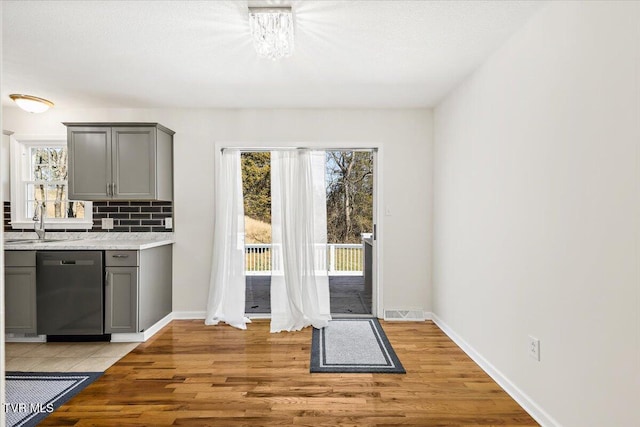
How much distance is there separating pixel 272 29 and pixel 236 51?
Result: 572 millimetres

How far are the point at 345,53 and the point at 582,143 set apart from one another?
1.69 m

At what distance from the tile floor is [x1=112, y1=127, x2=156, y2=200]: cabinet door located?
1.45 meters

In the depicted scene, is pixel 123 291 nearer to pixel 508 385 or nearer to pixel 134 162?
pixel 134 162

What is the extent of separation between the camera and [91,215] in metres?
4.22

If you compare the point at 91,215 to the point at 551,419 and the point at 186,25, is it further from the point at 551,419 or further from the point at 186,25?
the point at 551,419

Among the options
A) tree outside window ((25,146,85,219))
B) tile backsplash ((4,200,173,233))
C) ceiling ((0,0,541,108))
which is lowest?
tile backsplash ((4,200,173,233))

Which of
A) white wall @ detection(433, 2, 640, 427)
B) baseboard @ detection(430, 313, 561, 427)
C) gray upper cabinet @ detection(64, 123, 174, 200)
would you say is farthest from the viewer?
gray upper cabinet @ detection(64, 123, 174, 200)

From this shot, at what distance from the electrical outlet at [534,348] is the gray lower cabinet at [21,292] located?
13.4 ft

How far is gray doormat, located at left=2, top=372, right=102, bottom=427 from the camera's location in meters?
2.28

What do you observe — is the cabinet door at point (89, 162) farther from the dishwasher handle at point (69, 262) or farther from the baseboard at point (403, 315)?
the baseboard at point (403, 315)

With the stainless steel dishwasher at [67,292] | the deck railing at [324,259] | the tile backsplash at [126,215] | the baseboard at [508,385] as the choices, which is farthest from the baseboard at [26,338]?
the baseboard at [508,385]

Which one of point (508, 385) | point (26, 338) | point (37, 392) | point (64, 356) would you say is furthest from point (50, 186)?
point (508, 385)

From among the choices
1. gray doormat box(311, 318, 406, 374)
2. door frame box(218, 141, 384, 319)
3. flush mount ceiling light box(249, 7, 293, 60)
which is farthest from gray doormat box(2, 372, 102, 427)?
flush mount ceiling light box(249, 7, 293, 60)

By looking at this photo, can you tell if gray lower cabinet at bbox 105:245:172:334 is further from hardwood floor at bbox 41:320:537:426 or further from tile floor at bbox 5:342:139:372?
hardwood floor at bbox 41:320:537:426
